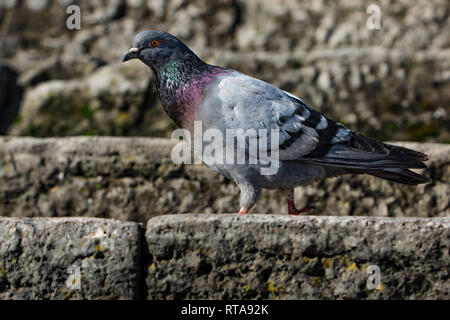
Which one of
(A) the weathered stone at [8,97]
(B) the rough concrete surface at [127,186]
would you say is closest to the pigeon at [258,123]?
(B) the rough concrete surface at [127,186]

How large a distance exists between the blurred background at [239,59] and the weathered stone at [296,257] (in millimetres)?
3143

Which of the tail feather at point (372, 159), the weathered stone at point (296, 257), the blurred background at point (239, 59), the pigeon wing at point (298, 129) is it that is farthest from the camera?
the blurred background at point (239, 59)

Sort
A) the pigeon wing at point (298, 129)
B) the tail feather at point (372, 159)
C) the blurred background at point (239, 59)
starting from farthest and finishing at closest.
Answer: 1. the blurred background at point (239, 59)
2. the tail feather at point (372, 159)
3. the pigeon wing at point (298, 129)

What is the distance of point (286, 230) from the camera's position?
8.10ft

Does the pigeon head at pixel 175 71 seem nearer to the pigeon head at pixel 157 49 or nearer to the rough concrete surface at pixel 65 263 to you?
the pigeon head at pixel 157 49

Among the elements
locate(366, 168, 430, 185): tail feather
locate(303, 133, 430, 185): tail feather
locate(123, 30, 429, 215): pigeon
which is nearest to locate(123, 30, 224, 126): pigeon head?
locate(123, 30, 429, 215): pigeon

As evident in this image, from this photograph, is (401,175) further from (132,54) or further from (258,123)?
(132,54)

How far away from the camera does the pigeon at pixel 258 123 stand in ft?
9.73

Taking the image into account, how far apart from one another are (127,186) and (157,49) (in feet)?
4.16

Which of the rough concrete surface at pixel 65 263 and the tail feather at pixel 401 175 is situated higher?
the tail feather at pixel 401 175

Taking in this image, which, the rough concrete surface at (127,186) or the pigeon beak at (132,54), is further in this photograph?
the rough concrete surface at (127,186)

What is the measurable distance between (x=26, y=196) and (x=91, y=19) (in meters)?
3.47

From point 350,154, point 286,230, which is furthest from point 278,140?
point 286,230

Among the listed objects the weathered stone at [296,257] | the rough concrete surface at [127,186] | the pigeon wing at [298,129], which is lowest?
the weathered stone at [296,257]
